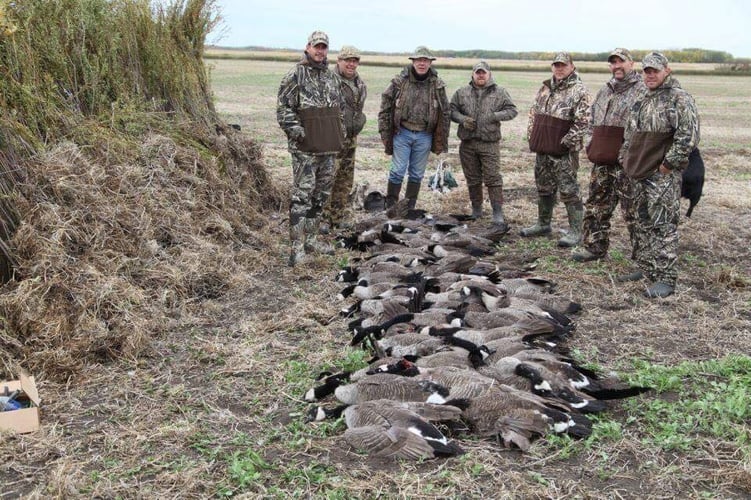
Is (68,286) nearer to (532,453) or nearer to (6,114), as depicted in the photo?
(6,114)

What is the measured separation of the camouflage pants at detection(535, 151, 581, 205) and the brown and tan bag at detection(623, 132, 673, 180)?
5.39ft

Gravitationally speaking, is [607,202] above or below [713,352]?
above

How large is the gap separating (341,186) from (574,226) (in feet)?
11.4

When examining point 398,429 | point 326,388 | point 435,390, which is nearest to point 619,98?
point 435,390

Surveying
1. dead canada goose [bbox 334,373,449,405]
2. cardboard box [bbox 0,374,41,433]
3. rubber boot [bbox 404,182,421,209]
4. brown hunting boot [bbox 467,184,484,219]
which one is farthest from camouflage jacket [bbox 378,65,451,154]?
cardboard box [bbox 0,374,41,433]

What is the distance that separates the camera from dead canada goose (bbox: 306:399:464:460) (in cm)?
450

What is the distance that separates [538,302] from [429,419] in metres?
2.69

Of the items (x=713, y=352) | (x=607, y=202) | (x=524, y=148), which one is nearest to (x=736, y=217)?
→ (x=607, y=202)

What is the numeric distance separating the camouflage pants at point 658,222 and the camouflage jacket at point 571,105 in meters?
1.34

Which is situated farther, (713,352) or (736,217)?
(736,217)

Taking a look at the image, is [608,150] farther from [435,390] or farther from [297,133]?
[435,390]

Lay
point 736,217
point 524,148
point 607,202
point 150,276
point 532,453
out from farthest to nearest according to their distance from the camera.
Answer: point 524,148
point 736,217
point 607,202
point 150,276
point 532,453

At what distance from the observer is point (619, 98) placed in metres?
8.12

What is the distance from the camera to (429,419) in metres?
4.78
